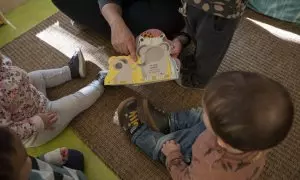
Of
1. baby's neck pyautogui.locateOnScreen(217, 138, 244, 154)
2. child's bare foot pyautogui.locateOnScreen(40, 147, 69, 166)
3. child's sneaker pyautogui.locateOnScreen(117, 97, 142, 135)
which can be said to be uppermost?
baby's neck pyautogui.locateOnScreen(217, 138, 244, 154)

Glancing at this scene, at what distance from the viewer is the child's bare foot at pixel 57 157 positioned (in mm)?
945

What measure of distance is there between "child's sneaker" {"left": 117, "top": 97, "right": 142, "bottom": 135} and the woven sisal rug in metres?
0.06

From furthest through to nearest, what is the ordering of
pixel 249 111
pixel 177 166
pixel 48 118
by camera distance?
1. pixel 48 118
2. pixel 177 166
3. pixel 249 111

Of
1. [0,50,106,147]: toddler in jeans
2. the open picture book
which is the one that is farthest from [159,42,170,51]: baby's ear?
[0,50,106,147]: toddler in jeans

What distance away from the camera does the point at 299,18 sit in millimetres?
1271

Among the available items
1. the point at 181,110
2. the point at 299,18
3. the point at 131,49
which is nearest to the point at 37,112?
the point at 131,49

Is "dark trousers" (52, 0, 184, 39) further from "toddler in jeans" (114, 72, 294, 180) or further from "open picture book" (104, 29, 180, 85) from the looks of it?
"toddler in jeans" (114, 72, 294, 180)

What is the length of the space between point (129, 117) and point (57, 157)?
247mm

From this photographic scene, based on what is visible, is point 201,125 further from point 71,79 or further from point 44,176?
point 71,79

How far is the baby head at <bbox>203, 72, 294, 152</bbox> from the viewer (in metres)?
0.57

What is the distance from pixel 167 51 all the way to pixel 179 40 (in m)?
0.13

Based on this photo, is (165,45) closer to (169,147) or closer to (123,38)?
(123,38)

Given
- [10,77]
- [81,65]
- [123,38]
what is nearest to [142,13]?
[123,38]

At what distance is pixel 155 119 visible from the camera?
3.34 ft
